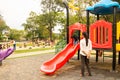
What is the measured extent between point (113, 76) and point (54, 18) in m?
35.6

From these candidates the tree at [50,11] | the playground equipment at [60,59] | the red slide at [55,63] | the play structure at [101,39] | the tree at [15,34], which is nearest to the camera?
the red slide at [55,63]

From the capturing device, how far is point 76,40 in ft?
38.7

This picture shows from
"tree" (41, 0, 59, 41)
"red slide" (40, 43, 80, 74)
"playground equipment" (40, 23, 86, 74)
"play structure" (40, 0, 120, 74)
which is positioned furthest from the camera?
"tree" (41, 0, 59, 41)

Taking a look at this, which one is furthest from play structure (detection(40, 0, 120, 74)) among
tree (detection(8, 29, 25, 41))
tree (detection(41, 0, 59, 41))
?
tree (detection(8, 29, 25, 41))

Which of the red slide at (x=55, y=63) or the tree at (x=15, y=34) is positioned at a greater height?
the tree at (x=15, y=34)

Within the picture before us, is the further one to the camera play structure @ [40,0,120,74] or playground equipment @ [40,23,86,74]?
play structure @ [40,0,120,74]

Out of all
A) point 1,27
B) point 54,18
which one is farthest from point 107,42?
point 1,27

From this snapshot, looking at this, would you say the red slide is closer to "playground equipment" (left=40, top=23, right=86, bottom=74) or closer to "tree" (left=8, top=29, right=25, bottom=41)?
"playground equipment" (left=40, top=23, right=86, bottom=74)

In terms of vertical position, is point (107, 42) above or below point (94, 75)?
above

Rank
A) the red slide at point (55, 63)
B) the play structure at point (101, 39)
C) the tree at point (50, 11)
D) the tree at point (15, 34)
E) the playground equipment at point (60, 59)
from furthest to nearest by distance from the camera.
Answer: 1. the tree at point (15, 34)
2. the tree at point (50, 11)
3. the play structure at point (101, 39)
4. the playground equipment at point (60, 59)
5. the red slide at point (55, 63)

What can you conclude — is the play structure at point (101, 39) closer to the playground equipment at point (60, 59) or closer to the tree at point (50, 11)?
the playground equipment at point (60, 59)

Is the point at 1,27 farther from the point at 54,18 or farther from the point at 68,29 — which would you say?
the point at 68,29

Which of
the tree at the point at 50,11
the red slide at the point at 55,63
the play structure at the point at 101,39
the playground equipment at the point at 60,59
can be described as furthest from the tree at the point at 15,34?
the red slide at the point at 55,63

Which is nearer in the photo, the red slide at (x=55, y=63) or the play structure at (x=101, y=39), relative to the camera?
the red slide at (x=55, y=63)
